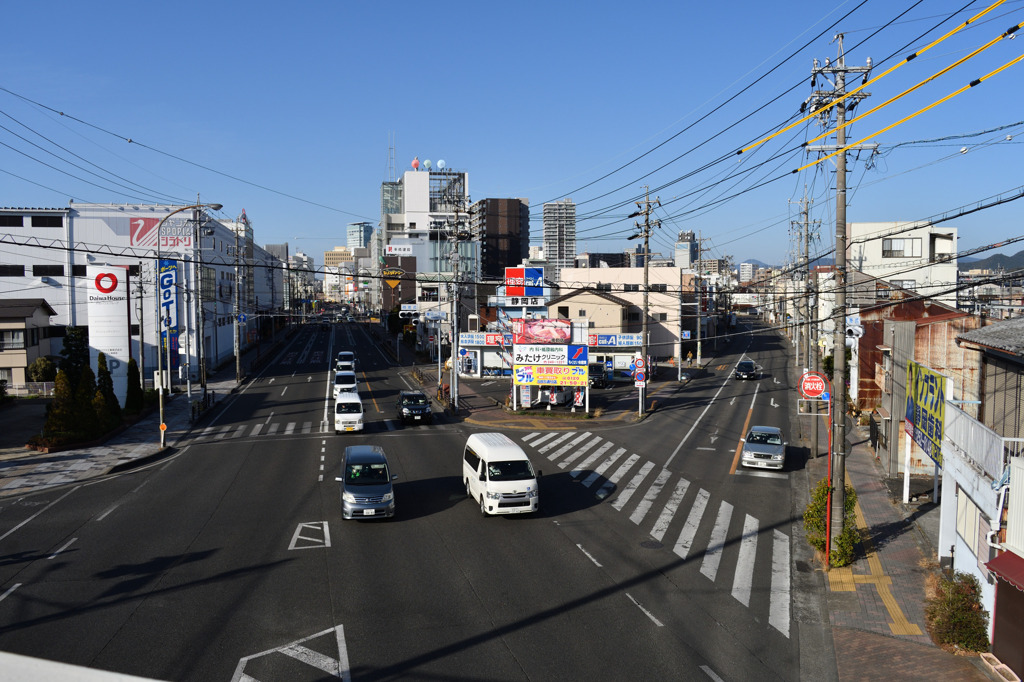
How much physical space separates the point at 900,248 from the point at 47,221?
85203 millimetres

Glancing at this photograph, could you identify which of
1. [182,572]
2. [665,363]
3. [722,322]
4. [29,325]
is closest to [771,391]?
[665,363]

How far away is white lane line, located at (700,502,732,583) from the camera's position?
57.9ft

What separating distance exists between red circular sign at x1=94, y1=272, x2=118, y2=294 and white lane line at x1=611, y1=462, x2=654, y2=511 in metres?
40.1

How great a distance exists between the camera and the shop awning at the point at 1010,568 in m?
11.8

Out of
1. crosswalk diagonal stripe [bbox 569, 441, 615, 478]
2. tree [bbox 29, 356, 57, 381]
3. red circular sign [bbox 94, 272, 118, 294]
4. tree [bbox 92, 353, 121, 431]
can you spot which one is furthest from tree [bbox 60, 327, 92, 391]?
crosswalk diagonal stripe [bbox 569, 441, 615, 478]

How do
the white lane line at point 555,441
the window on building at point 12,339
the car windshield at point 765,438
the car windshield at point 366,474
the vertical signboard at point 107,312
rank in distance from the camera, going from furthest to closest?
the window on building at point 12,339 → the vertical signboard at point 107,312 → the white lane line at point 555,441 → the car windshield at point 765,438 → the car windshield at point 366,474

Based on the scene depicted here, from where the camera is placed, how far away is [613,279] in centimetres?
8938

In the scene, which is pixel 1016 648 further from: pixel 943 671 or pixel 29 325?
pixel 29 325

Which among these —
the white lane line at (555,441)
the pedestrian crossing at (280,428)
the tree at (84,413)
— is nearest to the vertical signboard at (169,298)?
the pedestrian crossing at (280,428)

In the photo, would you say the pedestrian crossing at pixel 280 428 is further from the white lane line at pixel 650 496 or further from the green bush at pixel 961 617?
the green bush at pixel 961 617

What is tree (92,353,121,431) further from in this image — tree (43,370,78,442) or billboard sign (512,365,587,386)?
billboard sign (512,365,587,386)

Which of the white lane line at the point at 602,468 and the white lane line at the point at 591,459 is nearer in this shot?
the white lane line at the point at 602,468

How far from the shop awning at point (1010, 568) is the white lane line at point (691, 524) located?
7466 mm

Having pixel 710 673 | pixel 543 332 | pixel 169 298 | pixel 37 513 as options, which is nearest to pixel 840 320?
pixel 710 673
